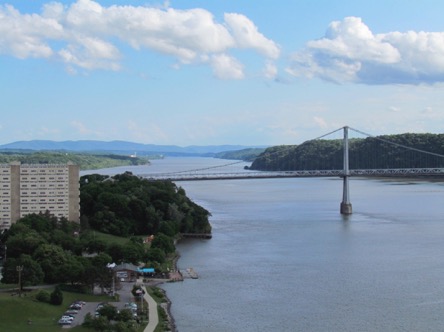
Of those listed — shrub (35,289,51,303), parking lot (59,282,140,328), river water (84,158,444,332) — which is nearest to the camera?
parking lot (59,282,140,328)

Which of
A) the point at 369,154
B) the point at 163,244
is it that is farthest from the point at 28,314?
the point at 369,154

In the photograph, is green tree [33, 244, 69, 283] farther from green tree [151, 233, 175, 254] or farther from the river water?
green tree [151, 233, 175, 254]

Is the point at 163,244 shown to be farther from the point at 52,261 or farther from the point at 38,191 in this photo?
the point at 38,191

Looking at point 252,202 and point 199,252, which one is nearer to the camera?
point 199,252

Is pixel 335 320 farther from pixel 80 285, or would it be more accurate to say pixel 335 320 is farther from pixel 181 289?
pixel 80 285

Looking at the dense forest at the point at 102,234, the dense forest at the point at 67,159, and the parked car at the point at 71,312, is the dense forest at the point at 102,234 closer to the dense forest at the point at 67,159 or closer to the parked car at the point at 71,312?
the parked car at the point at 71,312

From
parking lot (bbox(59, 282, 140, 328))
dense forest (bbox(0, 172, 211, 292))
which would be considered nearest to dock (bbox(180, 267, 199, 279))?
dense forest (bbox(0, 172, 211, 292))

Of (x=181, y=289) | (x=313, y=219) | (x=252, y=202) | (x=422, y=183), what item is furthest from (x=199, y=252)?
(x=422, y=183)

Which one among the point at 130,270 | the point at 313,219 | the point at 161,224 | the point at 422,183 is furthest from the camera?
the point at 422,183
